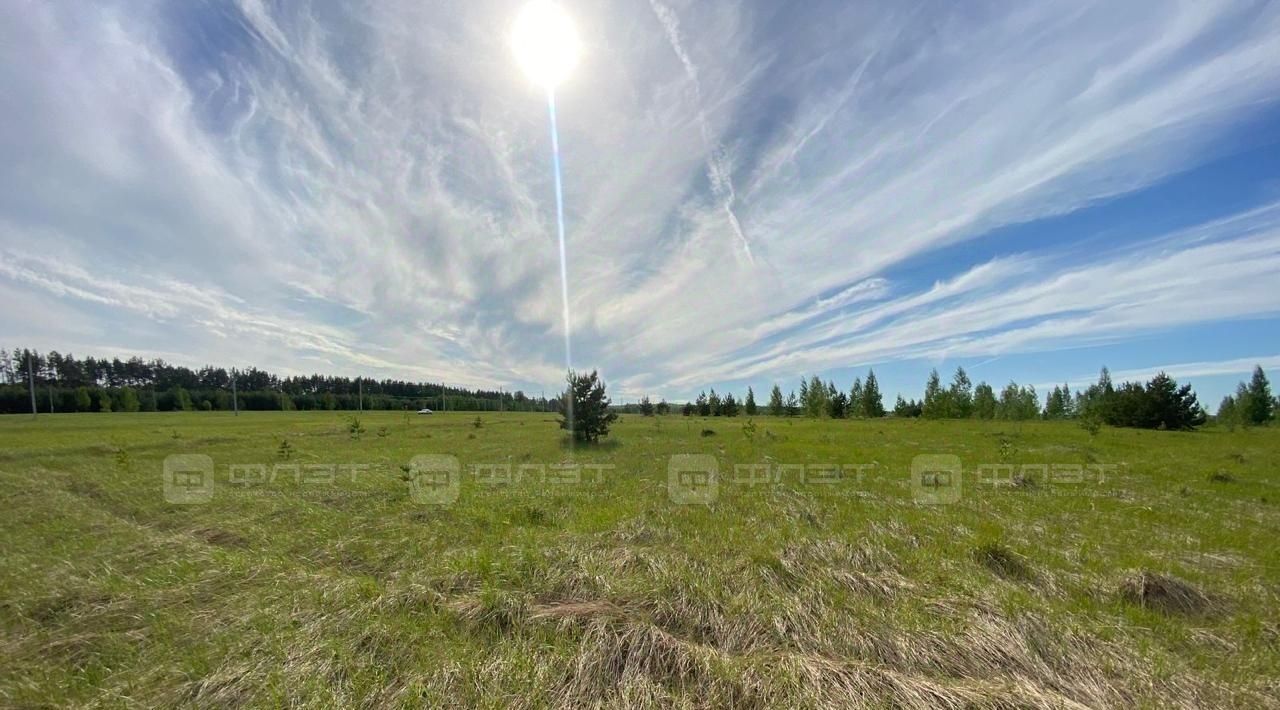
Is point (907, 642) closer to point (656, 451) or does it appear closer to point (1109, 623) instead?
point (1109, 623)

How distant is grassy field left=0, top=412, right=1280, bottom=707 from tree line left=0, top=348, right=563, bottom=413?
128ft

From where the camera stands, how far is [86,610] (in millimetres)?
4785

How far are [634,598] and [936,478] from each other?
11.5m

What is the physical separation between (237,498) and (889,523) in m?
13.7

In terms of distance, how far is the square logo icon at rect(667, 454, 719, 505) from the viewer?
1072 centimetres

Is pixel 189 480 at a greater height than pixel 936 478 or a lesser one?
greater

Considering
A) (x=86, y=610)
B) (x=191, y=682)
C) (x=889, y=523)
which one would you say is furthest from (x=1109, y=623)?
(x=86, y=610)

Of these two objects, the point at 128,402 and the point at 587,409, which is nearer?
the point at 587,409

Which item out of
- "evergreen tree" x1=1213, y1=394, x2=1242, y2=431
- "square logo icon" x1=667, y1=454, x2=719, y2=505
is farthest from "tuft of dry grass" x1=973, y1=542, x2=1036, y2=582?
"evergreen tree" x1=1213, y1=394, x2=1242, y2=431

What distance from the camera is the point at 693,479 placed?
44.1 ft

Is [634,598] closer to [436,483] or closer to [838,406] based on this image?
[436,483]

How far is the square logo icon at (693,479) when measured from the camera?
10719 millimetres

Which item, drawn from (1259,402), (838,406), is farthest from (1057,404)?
(838,406)

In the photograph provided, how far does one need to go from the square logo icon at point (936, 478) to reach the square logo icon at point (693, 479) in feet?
15.9
